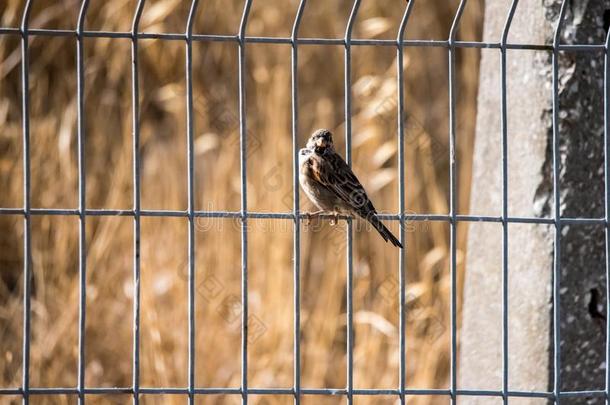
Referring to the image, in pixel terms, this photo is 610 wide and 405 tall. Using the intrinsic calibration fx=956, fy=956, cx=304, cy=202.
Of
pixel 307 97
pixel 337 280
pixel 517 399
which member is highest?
pixel 307 97

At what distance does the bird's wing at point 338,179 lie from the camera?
4.79m

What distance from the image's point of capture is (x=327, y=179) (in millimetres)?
5090

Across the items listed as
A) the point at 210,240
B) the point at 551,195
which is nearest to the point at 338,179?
the point at 551,195

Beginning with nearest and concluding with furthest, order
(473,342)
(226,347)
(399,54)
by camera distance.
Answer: (399,54), (473,342), (226,347)

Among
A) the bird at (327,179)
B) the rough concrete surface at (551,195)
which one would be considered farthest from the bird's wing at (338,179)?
the rough concrete surface at (551,195)

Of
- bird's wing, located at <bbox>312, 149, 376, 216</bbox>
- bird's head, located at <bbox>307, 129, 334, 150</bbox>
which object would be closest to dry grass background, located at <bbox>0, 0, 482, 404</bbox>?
bird's head, located at <bbox>307, 129, 334, 150</bbox>

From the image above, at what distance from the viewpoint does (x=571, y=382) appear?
4301 mm

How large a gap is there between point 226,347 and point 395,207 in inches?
59.8

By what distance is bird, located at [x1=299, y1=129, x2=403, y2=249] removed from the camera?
493cm

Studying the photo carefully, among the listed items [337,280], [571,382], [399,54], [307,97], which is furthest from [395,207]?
[399,54]

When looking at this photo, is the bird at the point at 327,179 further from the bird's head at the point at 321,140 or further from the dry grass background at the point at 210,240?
the dry grass background at the point at 210,240

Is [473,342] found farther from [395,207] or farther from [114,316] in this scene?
[114,316]

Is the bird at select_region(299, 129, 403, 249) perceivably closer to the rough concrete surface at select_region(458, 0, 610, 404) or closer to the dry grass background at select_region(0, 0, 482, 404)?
the dry grass background at select_region(0, 0, 482, 404)

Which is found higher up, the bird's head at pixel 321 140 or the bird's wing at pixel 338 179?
the bird's head at pixel 321 140
